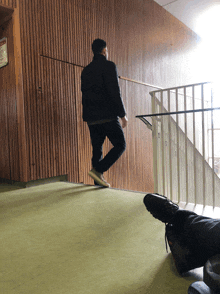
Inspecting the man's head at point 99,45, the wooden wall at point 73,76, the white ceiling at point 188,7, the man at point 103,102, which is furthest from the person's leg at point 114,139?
the white ceiling at point 188,7

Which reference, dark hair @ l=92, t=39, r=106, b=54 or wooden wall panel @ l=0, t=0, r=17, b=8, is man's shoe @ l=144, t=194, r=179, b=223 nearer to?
dark hair @ l=92, t=39, r=106, b=54

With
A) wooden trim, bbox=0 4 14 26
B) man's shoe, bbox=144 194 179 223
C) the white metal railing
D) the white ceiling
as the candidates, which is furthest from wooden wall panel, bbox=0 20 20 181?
the white ceiling

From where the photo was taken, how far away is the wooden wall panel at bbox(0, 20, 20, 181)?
8.82 ft

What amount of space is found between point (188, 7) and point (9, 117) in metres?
4.66

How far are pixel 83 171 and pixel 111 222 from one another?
6.12ft

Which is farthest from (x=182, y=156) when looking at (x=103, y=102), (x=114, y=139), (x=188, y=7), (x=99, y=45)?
(x=188, y=7)

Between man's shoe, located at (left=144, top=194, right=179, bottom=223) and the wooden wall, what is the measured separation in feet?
6.55

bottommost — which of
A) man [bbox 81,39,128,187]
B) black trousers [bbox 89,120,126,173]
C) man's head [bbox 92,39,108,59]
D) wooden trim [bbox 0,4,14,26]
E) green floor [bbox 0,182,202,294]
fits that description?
green floor [bbox 0,182,202,294]

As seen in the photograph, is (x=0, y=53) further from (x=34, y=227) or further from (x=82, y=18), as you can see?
(x=34, y=227)

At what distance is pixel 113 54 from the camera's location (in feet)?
13.1

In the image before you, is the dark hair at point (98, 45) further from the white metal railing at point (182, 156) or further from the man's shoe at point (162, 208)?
the man's shoe at point (162, 208)

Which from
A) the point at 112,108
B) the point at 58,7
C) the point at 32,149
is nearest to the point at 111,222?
the point at 112,108

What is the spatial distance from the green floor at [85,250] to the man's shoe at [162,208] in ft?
0.67

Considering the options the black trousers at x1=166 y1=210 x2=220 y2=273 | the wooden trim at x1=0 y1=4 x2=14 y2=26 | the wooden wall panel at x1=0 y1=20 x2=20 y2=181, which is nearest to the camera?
the black trousers at x1=166 y1=210 x2=220 y2=273
